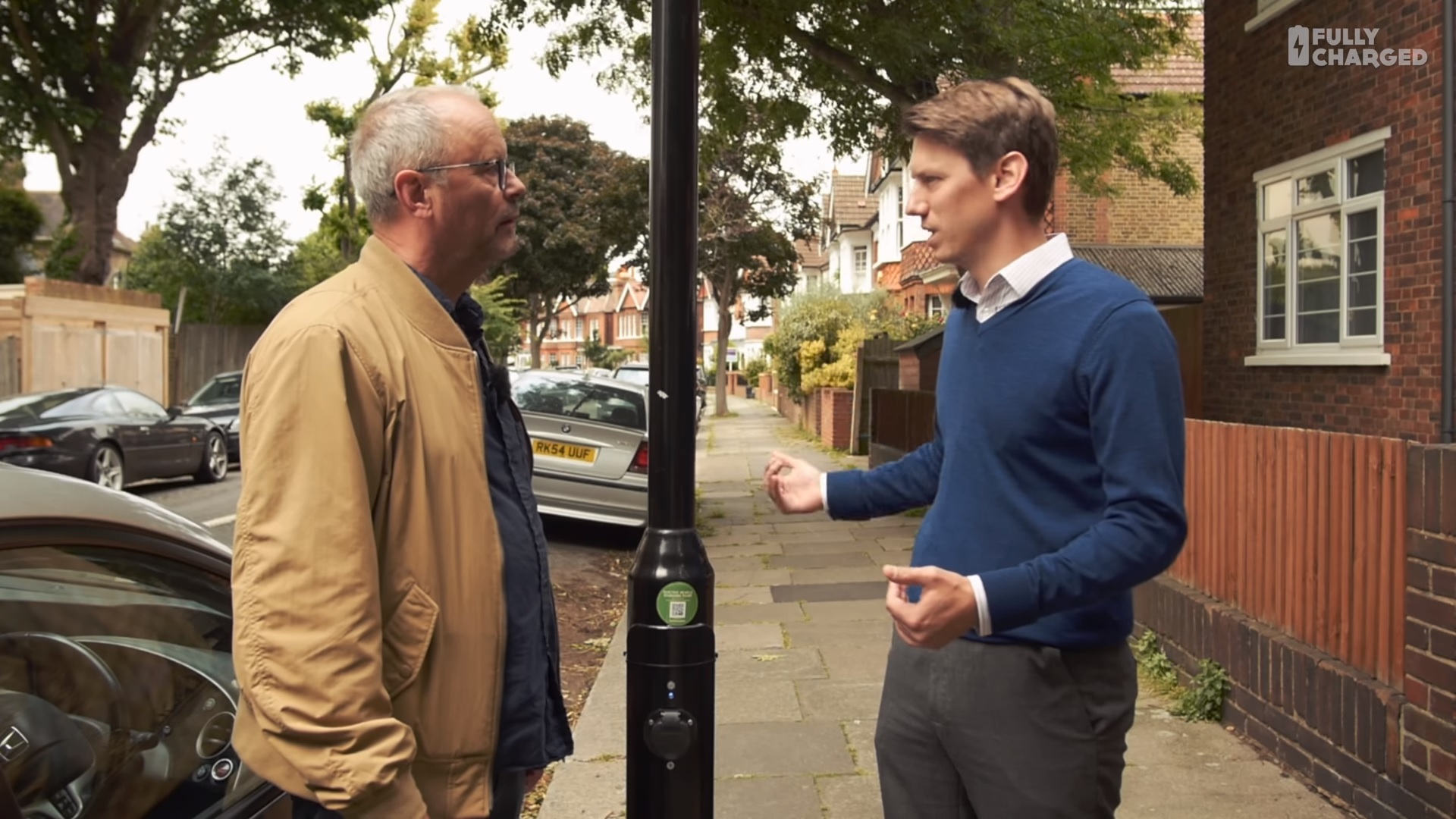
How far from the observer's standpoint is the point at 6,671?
1.92 meters

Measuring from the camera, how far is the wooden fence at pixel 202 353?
26.8 metres

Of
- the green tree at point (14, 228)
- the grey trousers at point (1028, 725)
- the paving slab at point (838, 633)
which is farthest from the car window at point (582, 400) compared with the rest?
the green tree at point (14, 228)

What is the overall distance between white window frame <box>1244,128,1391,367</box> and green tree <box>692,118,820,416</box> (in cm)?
2098

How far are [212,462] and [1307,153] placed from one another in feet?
44.5

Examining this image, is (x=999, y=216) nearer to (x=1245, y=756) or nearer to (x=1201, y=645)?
(x=1245, y=756)

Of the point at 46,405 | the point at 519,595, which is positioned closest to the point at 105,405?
the point at 46,405

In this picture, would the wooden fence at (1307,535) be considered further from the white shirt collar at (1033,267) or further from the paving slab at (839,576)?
the paving slab at (839,576)

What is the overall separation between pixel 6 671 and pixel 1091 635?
5.87 ft

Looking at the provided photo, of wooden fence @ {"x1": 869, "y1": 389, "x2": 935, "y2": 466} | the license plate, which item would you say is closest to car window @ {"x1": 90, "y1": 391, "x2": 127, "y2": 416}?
the license plate

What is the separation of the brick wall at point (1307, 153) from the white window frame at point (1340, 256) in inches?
3.9

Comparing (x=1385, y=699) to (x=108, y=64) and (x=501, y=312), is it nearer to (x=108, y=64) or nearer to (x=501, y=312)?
(x=108, y=64)

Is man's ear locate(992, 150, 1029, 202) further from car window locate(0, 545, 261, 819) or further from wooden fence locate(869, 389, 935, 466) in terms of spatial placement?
wooden fence locate(869, 389, 935, 466)

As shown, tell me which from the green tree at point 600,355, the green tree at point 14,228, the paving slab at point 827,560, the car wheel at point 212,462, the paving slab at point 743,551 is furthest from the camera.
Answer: the green tree at point 600,355

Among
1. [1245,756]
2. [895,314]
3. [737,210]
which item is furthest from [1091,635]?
[737,210]
